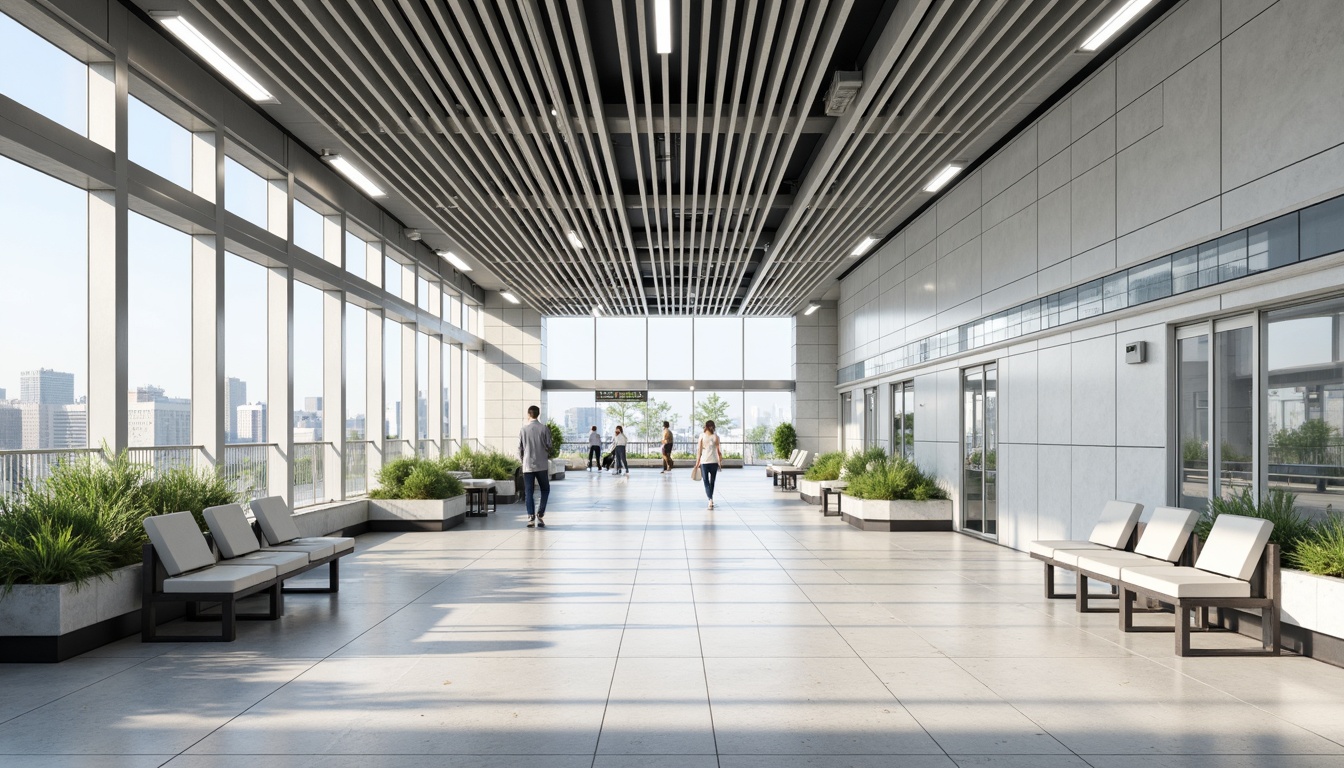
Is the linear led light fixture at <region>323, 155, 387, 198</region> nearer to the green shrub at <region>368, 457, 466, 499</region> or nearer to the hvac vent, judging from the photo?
the green shrub at <region>368, 457, 466, 499</region>

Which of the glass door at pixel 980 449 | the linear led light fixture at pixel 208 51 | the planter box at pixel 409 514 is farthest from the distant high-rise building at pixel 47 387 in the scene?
the glass door at pixel 980 449

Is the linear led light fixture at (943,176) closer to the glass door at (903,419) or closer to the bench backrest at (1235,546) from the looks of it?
the glass door at (903,419)

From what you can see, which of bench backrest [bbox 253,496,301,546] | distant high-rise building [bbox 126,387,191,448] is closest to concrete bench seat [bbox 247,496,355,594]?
bench backrest [bbox 253,496,301,546]

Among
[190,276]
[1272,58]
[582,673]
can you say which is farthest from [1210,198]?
[190,276]

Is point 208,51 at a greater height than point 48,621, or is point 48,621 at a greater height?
point 208,51

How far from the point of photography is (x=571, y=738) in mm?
4020

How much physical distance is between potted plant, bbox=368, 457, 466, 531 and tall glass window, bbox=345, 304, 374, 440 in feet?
5.24

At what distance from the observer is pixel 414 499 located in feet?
41.5

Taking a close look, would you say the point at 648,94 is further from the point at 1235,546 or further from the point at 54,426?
the point at 1235,546

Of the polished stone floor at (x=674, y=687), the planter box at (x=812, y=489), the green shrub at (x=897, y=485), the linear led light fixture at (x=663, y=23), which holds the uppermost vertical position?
the linear led light fixture at (x=663, y=23)

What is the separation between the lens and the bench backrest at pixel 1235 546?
5.58 m

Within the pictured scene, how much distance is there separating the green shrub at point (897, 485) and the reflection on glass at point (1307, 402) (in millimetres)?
6578

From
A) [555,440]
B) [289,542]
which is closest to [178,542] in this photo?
[289,542]

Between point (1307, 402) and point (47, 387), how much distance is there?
32.7 feet
